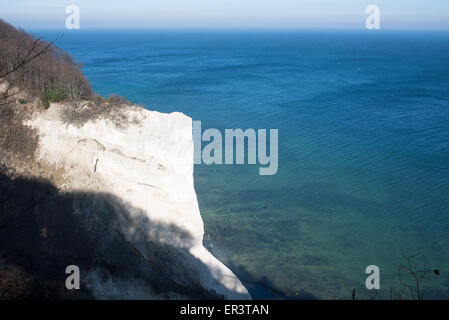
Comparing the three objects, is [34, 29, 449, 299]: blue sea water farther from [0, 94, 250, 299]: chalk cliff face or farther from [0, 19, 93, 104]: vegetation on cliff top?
[0, 19, 93, 104]: vegetation on cliff top

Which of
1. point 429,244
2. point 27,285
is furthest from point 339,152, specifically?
point 27,285

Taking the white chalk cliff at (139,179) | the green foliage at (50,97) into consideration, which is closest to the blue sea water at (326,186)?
the white chalk cliff at (139,179)

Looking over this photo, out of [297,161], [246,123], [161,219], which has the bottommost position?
[161,219]

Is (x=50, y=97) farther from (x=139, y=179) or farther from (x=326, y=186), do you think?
(x=326, y=186)

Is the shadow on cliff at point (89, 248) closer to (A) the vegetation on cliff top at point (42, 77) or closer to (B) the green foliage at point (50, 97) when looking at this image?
(B) the green foliage at point (50, 97)

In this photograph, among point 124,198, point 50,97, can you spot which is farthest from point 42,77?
point 124,198

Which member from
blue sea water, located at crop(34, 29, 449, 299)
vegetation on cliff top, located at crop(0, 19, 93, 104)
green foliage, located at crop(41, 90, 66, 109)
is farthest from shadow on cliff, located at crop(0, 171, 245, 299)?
vegetation on cliff top, located at crop(0, 19, 93, 104)

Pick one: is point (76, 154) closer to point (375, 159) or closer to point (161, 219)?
point (161, 219)
